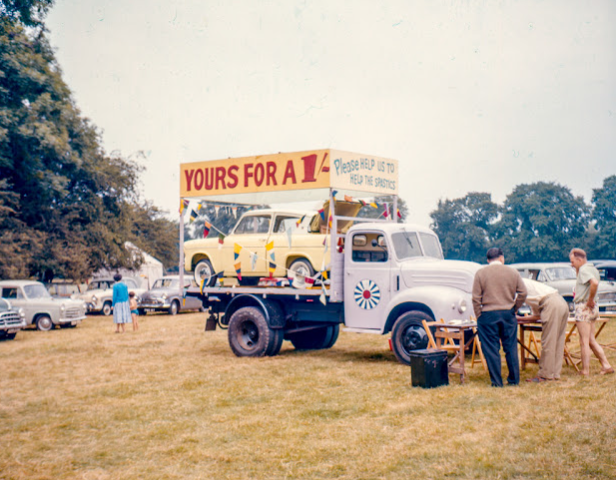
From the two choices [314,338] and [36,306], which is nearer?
[314,338]

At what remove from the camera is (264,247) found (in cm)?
1274

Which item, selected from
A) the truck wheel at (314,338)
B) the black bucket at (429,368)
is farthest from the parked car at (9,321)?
the black bucket at (429,368)

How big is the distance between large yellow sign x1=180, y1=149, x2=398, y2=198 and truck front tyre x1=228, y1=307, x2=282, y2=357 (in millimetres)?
2358

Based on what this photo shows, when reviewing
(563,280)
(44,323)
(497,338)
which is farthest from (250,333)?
(44,323)

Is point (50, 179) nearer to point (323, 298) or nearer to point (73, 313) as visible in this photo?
point (73, 313)

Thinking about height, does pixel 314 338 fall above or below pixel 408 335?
below

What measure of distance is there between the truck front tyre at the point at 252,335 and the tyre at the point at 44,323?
10.3 meters

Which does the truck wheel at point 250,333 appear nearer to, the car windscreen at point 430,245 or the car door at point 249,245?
the car door at point 249,245

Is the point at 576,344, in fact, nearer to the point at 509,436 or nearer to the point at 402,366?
the point at 402,366

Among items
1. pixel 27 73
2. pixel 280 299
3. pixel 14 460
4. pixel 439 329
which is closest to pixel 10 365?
pixel 280 299

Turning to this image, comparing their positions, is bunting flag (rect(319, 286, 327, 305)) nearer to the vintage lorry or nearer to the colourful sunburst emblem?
the vintage lorry

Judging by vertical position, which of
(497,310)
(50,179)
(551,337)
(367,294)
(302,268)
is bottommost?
(551,337)

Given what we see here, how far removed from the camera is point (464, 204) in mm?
64562

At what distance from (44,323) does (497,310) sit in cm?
1614
